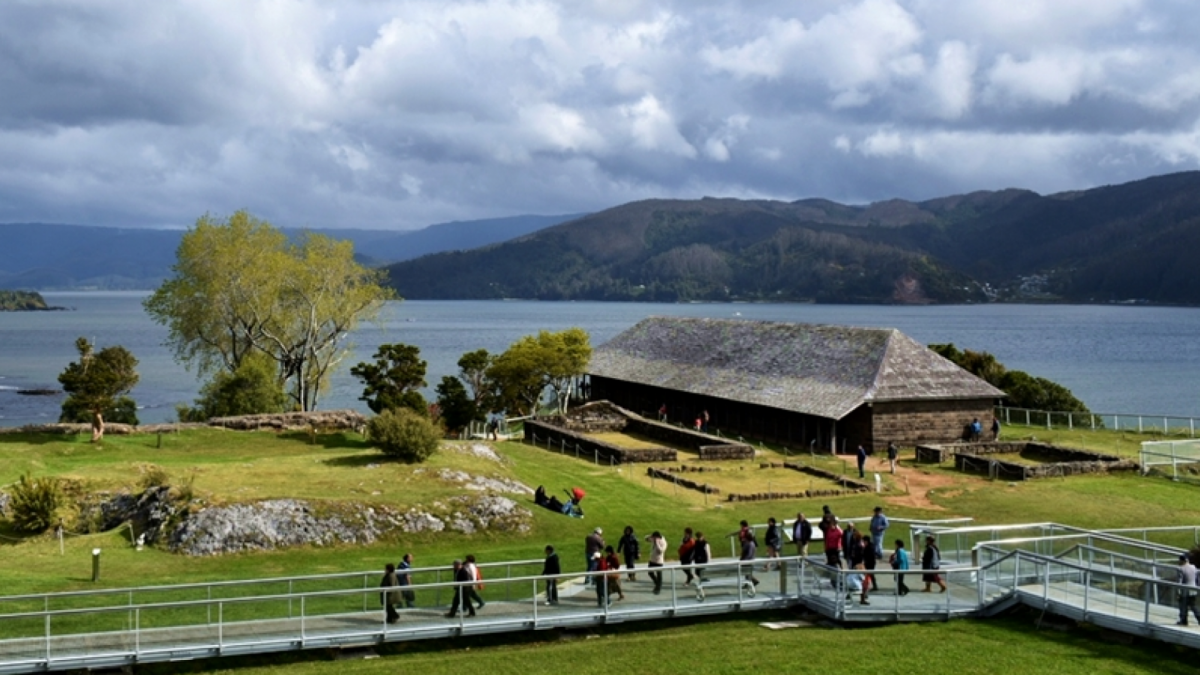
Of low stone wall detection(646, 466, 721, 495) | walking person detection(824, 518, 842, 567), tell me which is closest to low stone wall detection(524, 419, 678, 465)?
low stone wall detection(646, 466, 721, 495)

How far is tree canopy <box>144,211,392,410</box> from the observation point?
59.9 meters

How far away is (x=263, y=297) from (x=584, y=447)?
71.7 ft

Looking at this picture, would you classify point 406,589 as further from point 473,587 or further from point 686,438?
point 686,438

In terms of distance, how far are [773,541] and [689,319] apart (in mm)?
46080

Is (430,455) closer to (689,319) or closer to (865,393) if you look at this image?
(865,393)

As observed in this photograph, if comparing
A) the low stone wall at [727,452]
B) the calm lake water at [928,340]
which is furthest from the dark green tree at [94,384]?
the calm lake water at [928,340]

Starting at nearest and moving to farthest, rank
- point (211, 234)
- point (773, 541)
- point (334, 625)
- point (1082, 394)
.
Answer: point (334, 625)
point (773, 541)
point (211, 234)
point (1082, 394)

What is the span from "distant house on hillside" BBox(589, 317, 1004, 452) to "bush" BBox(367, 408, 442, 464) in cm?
1856

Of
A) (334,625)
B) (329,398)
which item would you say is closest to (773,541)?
(334,625)

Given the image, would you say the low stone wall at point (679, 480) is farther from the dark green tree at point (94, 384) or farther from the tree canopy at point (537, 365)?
the tree canopy at point (537, 365)

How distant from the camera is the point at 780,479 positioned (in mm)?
41500

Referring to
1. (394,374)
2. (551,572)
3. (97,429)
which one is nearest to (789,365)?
(394,374)

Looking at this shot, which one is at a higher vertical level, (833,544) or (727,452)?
(833,544)

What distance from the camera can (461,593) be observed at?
67.9 feet
